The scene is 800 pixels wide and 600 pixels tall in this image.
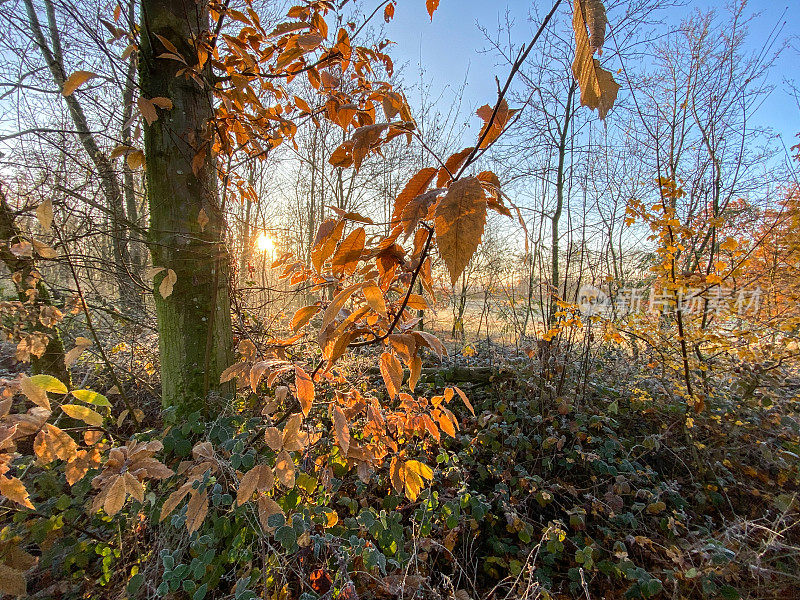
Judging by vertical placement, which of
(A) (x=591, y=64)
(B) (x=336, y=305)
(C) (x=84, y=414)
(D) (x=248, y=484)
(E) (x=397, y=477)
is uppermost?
(A) (x=591, y=64)

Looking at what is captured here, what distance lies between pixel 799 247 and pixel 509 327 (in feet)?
8.20

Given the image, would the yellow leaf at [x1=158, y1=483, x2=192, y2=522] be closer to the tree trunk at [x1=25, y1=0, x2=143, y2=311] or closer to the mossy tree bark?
the mossy tree bark

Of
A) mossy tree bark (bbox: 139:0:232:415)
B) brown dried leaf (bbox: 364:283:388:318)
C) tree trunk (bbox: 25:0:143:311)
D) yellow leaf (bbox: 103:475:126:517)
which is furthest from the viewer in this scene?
tree trunk (bbox: 25:0:143:311)

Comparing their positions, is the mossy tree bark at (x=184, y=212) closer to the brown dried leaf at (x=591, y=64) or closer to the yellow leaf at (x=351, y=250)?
the yellow leaf at (x=351, y=250)

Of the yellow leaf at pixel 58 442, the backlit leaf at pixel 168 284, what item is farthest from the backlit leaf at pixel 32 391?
the backlit leaf at pixel 168 284

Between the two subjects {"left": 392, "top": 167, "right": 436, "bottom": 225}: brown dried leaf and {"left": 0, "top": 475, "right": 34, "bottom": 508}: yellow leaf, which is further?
{"left": 0, "top": 475, "right": 34, "bottom": 508}: yellow leaf

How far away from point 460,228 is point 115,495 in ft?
3.68

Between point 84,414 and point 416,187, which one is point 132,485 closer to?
point 84,414

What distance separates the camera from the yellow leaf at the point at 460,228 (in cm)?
45

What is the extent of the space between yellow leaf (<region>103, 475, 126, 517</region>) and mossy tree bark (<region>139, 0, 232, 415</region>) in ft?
2.63

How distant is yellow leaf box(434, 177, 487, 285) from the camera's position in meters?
0.45

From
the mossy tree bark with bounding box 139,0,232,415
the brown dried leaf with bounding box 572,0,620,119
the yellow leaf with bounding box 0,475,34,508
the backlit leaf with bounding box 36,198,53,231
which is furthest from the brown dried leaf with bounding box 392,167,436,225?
the mossy tree bark with bounding box 139,0,232,415

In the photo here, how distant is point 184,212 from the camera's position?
157 centimetres

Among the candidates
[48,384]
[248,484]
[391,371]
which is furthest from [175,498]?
[391,371]
